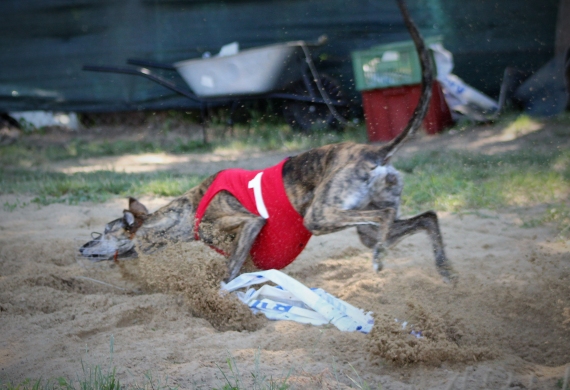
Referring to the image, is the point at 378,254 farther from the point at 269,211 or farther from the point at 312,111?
the point at 312,111

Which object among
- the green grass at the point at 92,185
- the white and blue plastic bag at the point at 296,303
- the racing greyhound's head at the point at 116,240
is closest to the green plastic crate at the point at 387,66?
the green grass at the point at 92,185

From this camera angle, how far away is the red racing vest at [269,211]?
3955 mm

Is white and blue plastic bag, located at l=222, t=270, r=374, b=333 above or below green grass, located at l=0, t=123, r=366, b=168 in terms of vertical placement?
above

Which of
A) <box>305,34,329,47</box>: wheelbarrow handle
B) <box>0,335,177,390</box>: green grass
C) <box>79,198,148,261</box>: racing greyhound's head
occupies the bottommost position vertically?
<box>79,198,148,261</box>: racing greyhound's head

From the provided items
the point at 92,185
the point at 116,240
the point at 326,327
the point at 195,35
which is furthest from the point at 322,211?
the point at 195,35

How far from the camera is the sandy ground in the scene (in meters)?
2.72

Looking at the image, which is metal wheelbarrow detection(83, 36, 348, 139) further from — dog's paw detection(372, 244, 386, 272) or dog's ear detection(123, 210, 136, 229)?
dog's paw detection(372, 244, 386, 272)

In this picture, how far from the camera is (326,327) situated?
338 centimetres

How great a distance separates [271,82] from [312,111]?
714mm

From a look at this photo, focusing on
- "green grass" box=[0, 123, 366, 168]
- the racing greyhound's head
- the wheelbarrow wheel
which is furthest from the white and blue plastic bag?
the wheelbarrow wheel

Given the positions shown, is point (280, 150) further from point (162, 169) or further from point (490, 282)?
point (490, 282)

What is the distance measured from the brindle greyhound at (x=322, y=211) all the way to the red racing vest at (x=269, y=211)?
0.14ft

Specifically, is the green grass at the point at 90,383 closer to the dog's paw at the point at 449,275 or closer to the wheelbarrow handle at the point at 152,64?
the dog's paw at the point at 449,275

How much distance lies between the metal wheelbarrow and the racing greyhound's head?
4.48 metres
